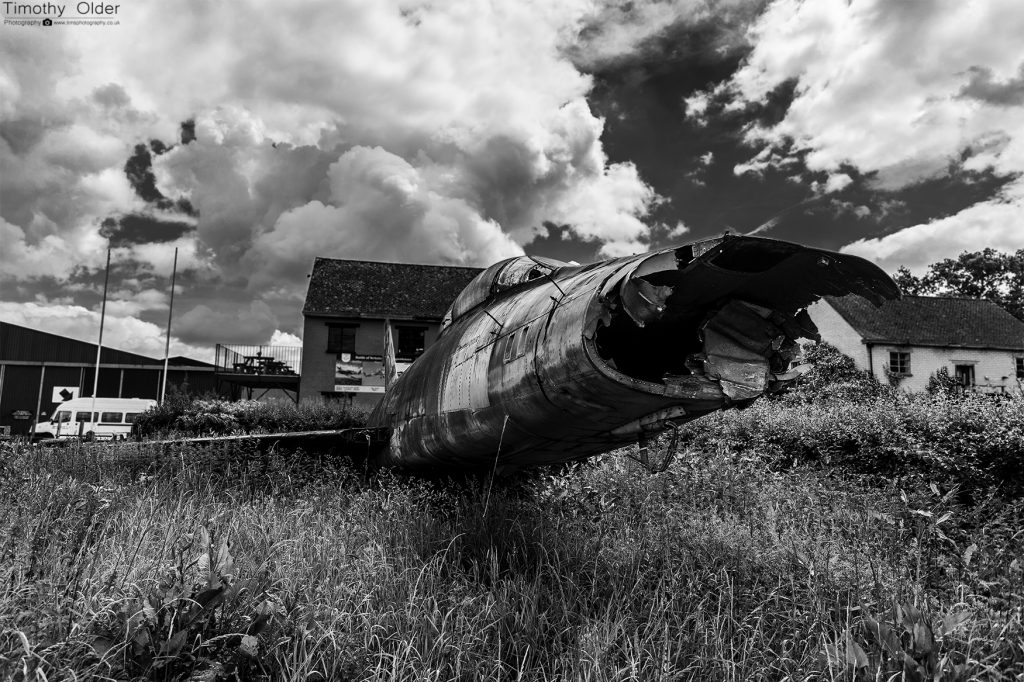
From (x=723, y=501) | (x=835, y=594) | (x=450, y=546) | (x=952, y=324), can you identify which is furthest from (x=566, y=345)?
(x=952, y=324)

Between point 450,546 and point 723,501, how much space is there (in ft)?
15.3

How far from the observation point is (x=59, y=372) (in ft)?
111

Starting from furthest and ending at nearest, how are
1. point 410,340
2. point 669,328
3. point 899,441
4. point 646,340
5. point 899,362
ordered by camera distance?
point 899,362 → point 410,340 → point 899,441 → point 646,340 → point 669,328

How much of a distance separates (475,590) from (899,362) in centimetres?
3307

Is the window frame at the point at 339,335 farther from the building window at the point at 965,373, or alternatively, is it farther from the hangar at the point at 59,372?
the building window at the point at 965,373

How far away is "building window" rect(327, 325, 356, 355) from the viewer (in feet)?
99.1

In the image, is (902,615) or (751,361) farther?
(902,615)

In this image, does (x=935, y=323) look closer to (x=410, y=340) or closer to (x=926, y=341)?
(x=926, y=341)

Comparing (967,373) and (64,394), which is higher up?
(967,373)

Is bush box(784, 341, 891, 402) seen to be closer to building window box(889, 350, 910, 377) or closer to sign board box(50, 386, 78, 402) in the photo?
building window box(889, 350, 910, 377)

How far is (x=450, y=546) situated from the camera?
483 cm

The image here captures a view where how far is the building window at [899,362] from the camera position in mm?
31188

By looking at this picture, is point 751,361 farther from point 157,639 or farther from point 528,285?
point 157,639

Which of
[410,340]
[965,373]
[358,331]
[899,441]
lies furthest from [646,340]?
[965,373]
